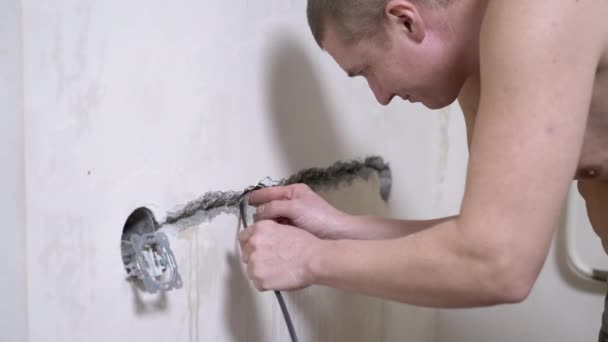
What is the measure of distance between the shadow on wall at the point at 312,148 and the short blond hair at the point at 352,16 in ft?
0.52

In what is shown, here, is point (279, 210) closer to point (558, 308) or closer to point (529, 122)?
point (529, 122)

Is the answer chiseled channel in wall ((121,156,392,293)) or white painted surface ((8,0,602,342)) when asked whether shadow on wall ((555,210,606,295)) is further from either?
chiseled channel in wall ((121,156,392,293))

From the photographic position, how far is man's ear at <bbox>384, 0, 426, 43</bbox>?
72 centimetres

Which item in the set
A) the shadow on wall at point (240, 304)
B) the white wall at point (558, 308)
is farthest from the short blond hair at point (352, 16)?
the white wall at point (558, 308)

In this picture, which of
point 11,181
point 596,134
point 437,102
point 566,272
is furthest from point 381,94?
point 566,272

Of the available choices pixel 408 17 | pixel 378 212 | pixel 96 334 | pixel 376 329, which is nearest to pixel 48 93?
pixel 96 334

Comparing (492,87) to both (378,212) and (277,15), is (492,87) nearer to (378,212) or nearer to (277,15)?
(277,15)

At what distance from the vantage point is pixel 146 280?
76 centimetres

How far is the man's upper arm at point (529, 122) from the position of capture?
1.99ft

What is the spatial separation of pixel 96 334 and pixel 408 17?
541mm

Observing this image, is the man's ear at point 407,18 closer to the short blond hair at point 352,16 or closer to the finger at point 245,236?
the short blond hair at point 352,16

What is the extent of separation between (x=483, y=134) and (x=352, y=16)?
248 millimetres

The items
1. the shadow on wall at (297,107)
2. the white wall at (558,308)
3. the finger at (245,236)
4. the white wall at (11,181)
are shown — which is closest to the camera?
the white wall at (11,181)

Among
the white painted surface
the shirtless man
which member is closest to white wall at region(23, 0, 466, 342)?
the white painted surface
